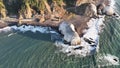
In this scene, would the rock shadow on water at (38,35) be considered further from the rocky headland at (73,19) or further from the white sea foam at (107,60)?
the white sea foam at (107,60)

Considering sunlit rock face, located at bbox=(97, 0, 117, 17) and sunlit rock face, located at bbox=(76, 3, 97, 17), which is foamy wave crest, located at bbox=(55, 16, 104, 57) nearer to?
sunlit rock face, located at bbox=(76, 3, 97, 17)

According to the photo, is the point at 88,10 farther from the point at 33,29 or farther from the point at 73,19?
the point at 33,29

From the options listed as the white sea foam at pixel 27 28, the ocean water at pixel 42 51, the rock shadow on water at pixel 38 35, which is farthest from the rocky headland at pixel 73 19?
the rock shadow on water at pixel 38 35

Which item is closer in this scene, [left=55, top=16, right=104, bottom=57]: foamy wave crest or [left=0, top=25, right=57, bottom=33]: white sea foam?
[left=55, top=16, right=104, bottom=57]: foamy wave crest

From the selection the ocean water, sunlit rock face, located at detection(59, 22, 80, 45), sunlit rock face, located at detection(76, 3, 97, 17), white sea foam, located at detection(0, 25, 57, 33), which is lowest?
the ocean water

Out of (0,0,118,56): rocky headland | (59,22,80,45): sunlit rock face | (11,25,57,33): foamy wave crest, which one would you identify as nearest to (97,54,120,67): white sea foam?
(0,0,118,56): rocky headland

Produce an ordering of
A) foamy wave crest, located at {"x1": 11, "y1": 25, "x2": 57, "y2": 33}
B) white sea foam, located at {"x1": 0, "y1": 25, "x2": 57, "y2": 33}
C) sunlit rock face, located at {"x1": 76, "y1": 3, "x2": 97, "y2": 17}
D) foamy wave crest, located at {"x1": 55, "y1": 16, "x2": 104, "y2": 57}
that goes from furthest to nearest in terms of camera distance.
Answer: sunlit rock face, located at {"x1": 76, "y1": 3, "x2": 97, "y2": 17}
white sea foam, located at {"x1": 0, "y1": 25, "x2": 57, "y2": 33}
foamy wave crest, located at {"x1": 11, "y1": 25, "x2": 57, "y2": 33}
foamy wave crest, located at {"x1": 55, "y1": 16, "x2": 104, "y2": 57}

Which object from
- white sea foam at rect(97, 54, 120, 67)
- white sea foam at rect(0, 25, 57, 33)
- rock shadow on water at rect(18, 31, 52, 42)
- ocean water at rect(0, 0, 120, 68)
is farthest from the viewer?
white sea foam at rect(0, 25, 57, 33)
